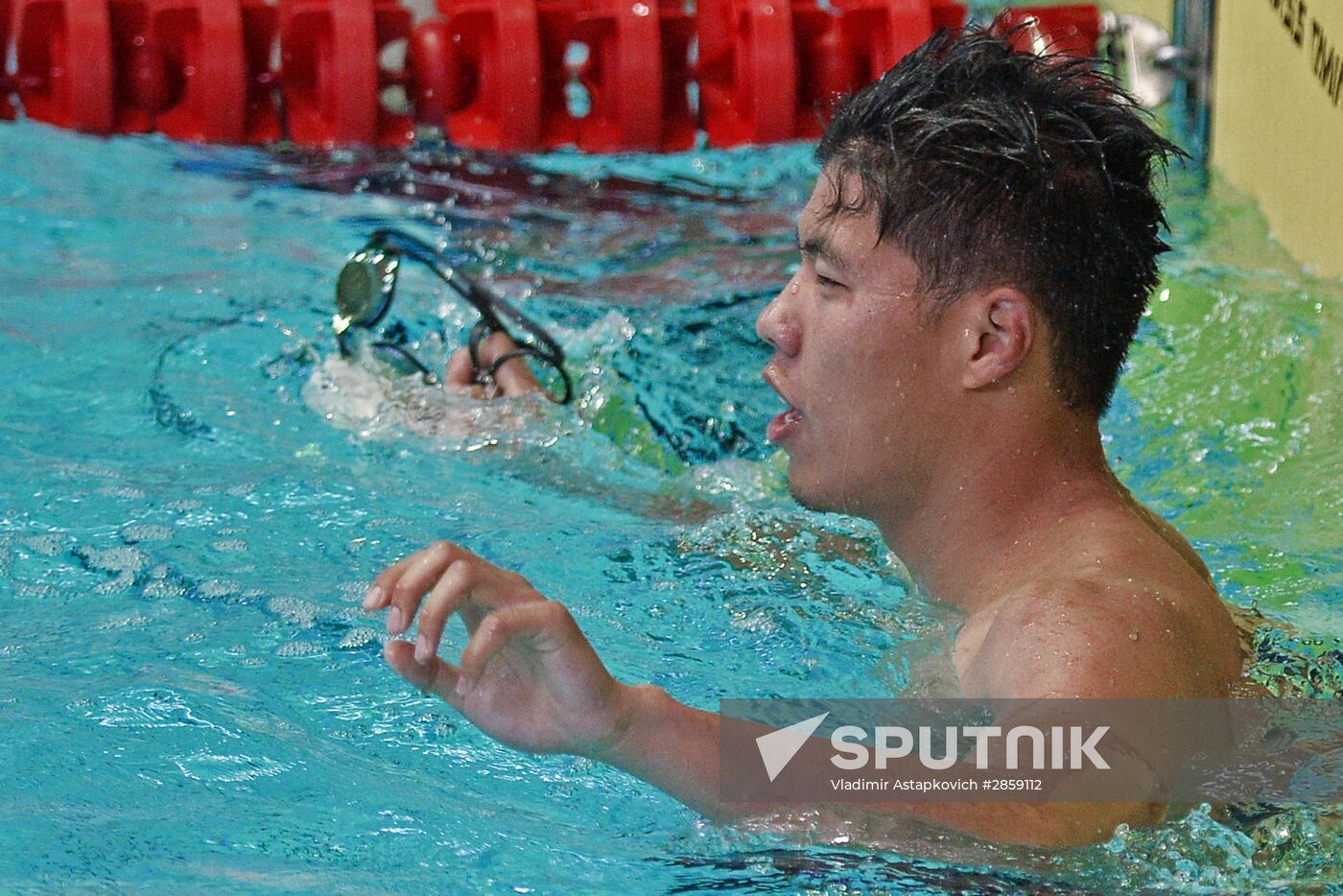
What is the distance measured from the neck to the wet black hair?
51 mm

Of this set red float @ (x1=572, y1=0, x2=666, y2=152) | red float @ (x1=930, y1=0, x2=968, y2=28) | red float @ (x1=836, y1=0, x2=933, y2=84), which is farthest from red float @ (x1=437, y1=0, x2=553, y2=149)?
red float @ (x1=930, y1=0, x2=968, y2=28)

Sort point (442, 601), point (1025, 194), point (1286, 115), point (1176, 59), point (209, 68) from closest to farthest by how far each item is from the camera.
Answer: point (442, 601), point (1025, 194), point (1286, 115), point (1176, 59), point (209, 68)

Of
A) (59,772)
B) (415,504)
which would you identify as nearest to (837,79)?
(415,504)

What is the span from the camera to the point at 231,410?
10.1 ft

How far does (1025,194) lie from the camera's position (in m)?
1.72

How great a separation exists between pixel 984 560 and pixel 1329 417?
56.8 inches

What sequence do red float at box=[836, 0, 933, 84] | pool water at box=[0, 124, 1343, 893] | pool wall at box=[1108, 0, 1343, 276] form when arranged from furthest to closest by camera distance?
1. red float at box=[836, 0, 933, 84]
2. pool wall at box=[1108, 0, 1343, 276]
3. pool water at box=[0, 124, 1343, 893]

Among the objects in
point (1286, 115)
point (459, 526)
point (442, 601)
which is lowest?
point (459, 526)

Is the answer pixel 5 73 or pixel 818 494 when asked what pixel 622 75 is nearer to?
pixel 5 73

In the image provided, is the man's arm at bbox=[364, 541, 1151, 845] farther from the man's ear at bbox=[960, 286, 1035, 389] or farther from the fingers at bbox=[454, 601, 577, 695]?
the man's ear at bbox=[960, 286, 1035, 389]

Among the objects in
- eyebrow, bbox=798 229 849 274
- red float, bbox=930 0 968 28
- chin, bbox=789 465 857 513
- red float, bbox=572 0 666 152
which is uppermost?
red float, bbox=930 0 968 28

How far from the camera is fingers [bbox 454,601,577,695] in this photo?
131cm

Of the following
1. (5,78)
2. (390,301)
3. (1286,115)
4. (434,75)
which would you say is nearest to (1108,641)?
(390,301)

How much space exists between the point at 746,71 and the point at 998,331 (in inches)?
131
